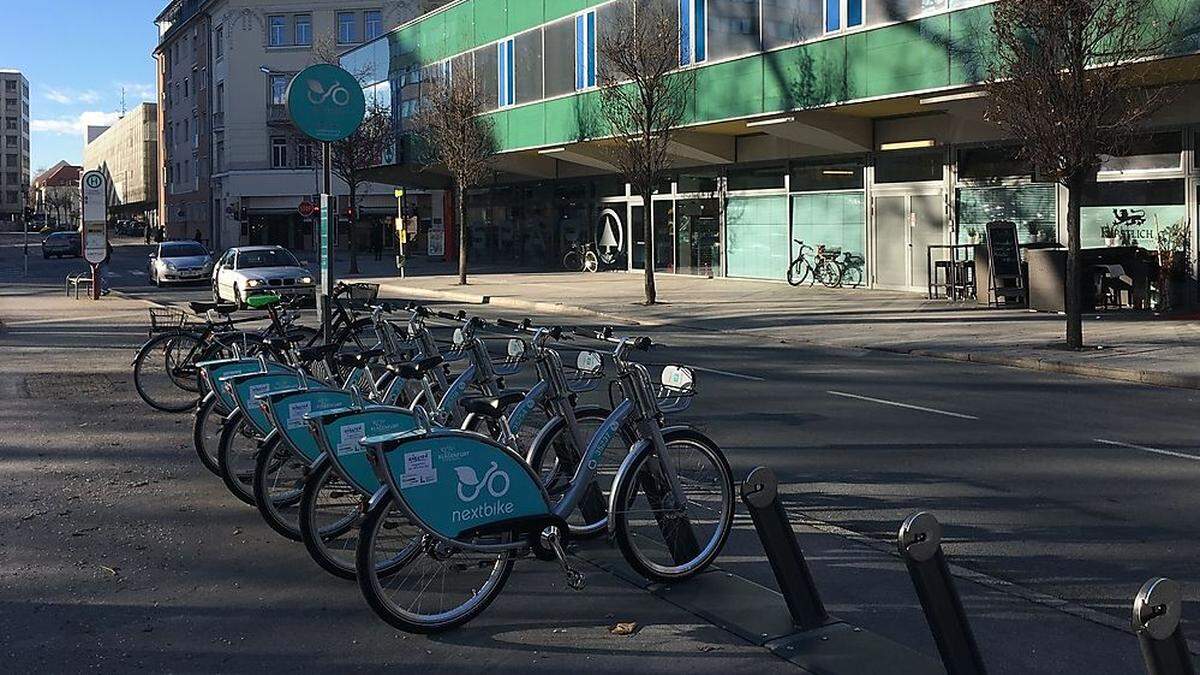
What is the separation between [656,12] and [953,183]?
7900 millimetres

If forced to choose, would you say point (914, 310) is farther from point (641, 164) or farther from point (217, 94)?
point (217, 94)

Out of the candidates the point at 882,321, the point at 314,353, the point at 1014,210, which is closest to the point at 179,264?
the point at 882,321

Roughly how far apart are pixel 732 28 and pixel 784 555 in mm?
22994

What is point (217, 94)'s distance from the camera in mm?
75938

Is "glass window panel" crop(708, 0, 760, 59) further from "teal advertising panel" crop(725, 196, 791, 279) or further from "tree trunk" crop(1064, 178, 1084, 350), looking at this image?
"tree trunk" crop(1064, 178, 1084, 350)

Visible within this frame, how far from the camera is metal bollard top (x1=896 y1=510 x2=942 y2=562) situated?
3.76 metres

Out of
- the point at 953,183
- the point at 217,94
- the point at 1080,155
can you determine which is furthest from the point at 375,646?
the point at 217,94

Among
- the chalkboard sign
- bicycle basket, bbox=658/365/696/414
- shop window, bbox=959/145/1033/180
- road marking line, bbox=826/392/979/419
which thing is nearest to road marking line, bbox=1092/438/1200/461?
road marking line, bbox=826/392/979/419

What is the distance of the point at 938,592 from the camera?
12.7 feet

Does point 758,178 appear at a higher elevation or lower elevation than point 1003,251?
higher

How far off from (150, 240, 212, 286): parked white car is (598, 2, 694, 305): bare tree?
1532 cm

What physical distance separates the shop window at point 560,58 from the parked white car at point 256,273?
9.67 m

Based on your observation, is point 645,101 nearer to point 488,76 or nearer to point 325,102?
point 488,76

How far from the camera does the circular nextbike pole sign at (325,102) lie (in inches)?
425
